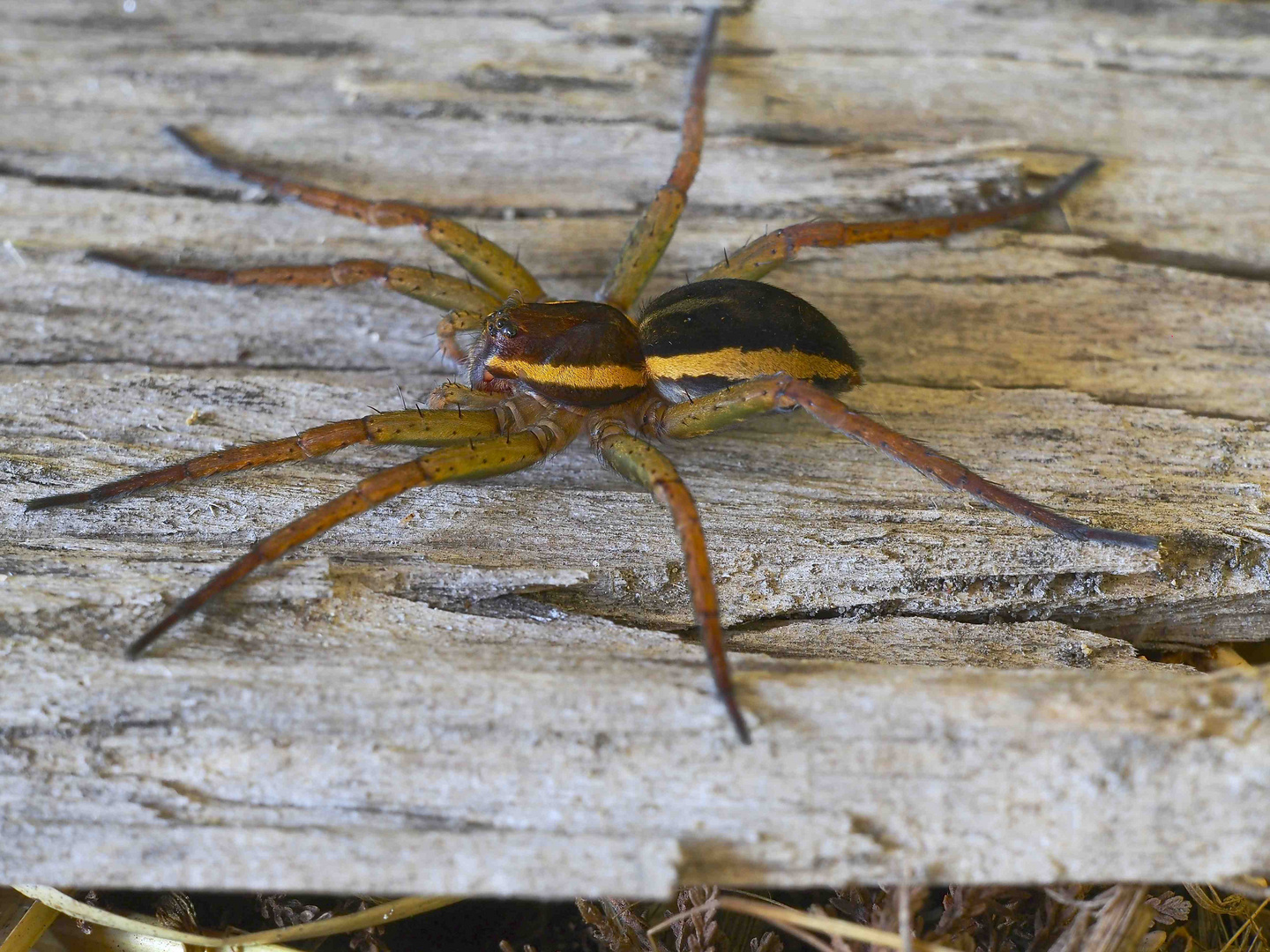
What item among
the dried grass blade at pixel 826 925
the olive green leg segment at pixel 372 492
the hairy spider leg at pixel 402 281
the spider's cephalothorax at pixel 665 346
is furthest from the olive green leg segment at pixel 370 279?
the dried grass blade at pixel 826 925

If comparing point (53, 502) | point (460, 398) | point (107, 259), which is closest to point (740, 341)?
point (460, 398)

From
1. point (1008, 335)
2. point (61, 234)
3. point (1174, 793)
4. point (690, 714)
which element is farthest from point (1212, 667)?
point (61, 234)

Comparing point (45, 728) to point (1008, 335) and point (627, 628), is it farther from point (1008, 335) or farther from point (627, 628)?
point (1008, 335)

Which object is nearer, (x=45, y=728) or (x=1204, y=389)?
(x=45, y=728)

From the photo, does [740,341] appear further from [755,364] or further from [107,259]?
[107,259]

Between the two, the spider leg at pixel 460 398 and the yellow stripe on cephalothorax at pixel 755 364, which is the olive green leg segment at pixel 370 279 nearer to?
the spider leg at pixel 460 398
